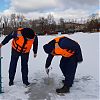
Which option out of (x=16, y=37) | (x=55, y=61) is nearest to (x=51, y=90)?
(x=16, y=37)

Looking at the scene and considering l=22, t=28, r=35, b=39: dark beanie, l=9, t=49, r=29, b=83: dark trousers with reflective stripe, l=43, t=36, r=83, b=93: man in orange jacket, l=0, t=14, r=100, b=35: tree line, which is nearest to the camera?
l=43, t=36, r=83, b=93: man in orange jacket

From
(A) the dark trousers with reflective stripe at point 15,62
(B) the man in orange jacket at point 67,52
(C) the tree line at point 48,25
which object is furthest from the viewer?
(C) the tree line at point 48,25

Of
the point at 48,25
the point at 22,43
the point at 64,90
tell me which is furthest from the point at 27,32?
the point at 48,25

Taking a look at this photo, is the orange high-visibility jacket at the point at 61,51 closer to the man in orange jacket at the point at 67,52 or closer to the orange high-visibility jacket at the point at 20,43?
the man in orange jacket at the point at 67,52

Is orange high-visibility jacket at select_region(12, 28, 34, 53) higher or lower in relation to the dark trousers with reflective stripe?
higher

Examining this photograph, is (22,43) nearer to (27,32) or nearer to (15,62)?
(27,32)

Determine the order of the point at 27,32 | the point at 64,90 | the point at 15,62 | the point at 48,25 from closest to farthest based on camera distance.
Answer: the point at 64,90 → the point at 27,32 → the point at 15,62 → the point at 48,25

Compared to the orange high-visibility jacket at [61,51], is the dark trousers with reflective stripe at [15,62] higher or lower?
lower

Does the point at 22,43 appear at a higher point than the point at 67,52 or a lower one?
higher

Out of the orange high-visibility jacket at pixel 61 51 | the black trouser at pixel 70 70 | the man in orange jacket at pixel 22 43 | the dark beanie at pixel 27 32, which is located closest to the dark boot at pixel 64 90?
the black trouser at pixel 70 70

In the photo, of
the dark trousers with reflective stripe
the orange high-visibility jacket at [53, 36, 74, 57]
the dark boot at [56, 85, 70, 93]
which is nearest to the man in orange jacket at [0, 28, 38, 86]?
the dark trousers with reflective stripe

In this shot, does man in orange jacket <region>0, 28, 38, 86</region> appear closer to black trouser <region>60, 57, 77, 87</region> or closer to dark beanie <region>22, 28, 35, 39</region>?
dark beanie <region>22, 28, 35, 39</region>

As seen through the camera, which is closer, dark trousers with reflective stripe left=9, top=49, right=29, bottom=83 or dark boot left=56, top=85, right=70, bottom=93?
dark boot left=56, top=85, right=70, bottom=93

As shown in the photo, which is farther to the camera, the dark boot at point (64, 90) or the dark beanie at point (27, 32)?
the dark beanie at point (27, 32)
